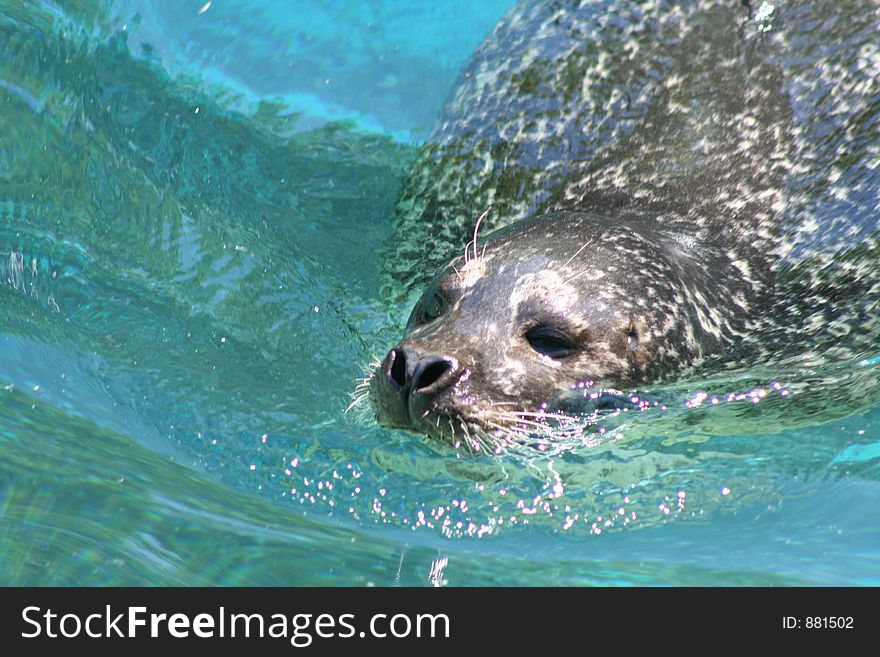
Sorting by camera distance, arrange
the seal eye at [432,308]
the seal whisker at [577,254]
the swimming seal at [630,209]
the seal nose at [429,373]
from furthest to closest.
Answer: the seal eye at [432,308] → the seal whisker at [577,254] → the swimming seal at [630,209] → the seal nose at [429,373]

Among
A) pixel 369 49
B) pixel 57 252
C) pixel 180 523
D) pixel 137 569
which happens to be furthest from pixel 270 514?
pixel 369 49

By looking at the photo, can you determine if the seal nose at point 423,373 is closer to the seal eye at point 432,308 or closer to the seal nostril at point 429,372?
the seal nostril at point 429,372

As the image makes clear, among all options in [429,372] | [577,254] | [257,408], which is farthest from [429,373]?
[257,408]

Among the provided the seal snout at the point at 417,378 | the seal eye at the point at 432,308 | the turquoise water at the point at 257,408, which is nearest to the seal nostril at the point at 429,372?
the seal snout at the point at 417,378

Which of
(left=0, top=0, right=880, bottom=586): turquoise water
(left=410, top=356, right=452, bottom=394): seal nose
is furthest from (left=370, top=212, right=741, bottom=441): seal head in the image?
(left=0, top=0, right=880, bottom=586): turquoise water

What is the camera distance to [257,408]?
202 inches

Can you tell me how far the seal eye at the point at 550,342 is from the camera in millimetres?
4277

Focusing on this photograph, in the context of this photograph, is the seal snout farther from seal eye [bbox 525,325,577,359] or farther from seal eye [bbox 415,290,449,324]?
seal eye [bbox 415,290,449,324]

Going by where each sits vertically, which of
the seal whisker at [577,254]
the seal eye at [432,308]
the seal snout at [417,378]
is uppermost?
the seal whisker at [577,254]

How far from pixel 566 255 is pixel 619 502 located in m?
1.09

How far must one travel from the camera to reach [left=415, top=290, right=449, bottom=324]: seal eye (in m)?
4.56

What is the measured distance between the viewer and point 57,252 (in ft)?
18.7

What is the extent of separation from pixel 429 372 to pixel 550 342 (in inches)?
20.6

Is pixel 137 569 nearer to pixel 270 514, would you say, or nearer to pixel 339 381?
pixel 270 514
